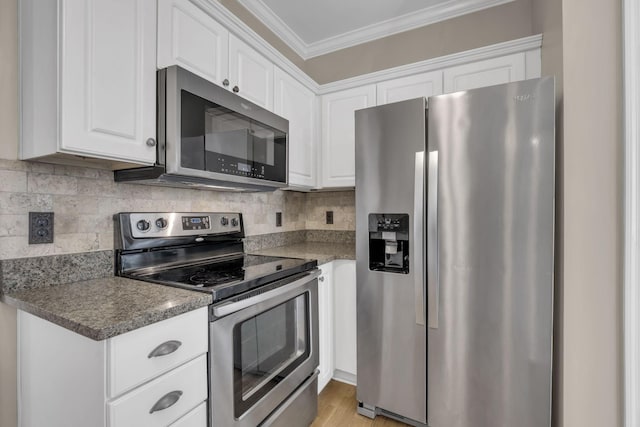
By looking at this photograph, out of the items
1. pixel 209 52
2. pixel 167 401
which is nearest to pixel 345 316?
pixel 167 401

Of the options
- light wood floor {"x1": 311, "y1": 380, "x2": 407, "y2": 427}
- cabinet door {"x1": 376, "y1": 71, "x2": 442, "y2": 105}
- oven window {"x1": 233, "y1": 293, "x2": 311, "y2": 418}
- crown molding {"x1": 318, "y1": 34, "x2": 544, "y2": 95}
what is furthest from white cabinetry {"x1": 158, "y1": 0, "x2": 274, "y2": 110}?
light wood floor {"x1": 311, "y1": 380, "x2": 407, "y2": 427}

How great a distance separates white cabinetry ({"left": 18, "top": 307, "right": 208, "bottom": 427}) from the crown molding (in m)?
1.99

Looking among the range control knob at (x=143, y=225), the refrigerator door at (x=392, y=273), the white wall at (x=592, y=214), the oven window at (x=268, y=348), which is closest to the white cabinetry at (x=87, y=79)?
the range control knob at (x=143, y=225)

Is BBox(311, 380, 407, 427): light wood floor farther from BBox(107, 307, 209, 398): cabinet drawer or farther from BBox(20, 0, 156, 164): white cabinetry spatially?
BBox(20, 0, 156, 164): white cabinetry

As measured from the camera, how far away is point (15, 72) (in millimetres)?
1104

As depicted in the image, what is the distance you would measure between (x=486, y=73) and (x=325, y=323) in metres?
1.95

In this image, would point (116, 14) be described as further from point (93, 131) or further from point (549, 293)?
point (549, 293)

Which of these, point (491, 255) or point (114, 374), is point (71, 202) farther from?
point (491, 255)

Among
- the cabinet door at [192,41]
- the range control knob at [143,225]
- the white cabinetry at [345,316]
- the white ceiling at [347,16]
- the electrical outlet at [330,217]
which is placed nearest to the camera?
the cabinet door at [192,41]

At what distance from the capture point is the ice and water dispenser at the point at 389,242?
165 cm

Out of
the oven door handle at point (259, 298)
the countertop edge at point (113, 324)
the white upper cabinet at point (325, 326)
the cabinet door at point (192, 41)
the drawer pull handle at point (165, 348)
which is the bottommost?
the white upper cabinet at point (325, 326)

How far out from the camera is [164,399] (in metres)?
0.90

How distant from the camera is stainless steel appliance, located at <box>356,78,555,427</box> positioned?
1.35 meters

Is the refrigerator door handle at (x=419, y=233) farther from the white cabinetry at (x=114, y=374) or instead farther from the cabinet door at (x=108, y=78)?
the cabinet door at (x=108, y=78)
